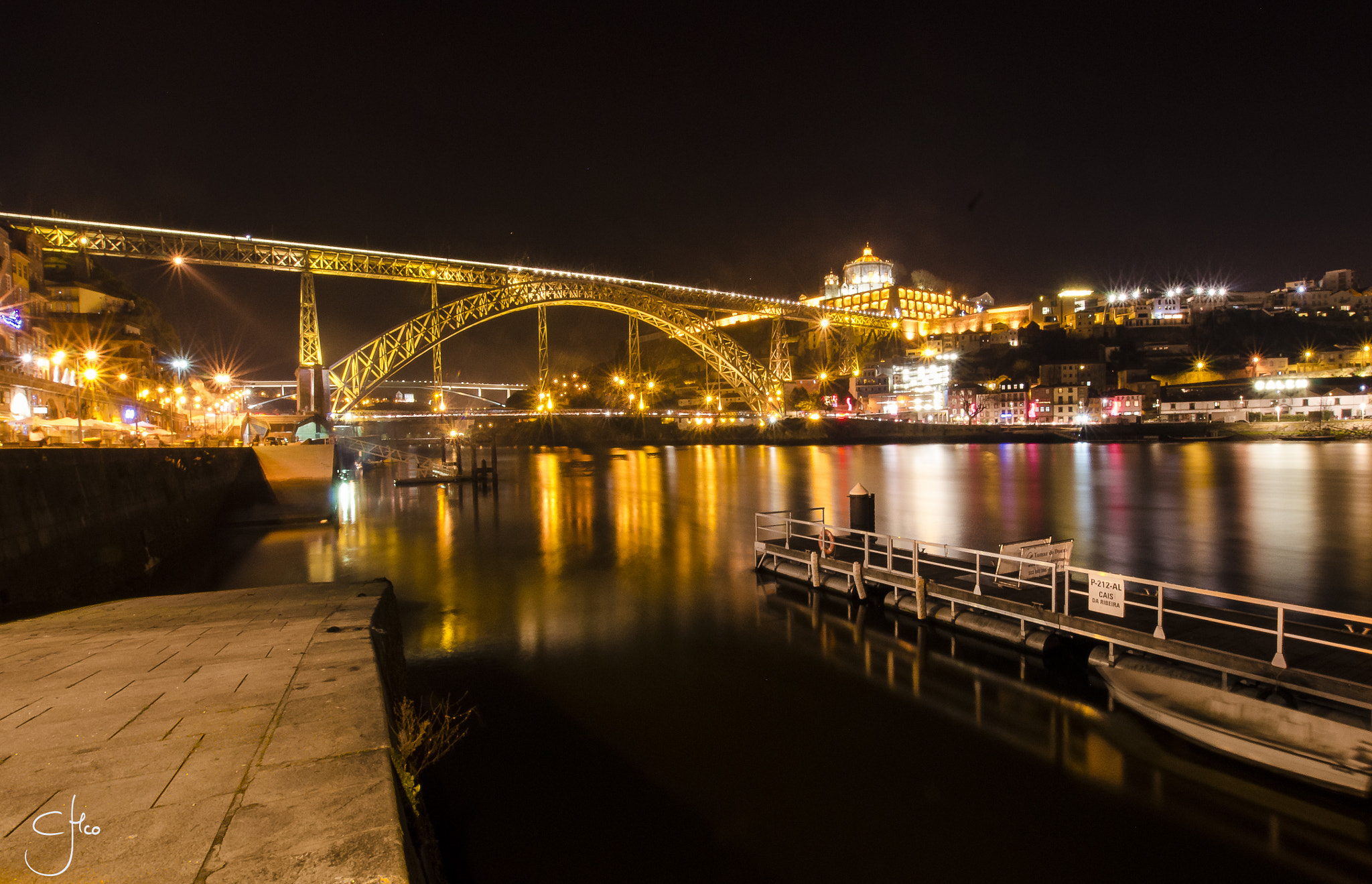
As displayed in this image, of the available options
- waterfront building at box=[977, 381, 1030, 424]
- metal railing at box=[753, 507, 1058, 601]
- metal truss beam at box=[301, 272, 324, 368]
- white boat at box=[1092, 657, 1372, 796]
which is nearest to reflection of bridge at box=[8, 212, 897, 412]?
metal truss beam at box=[301, 272, 324, 368]

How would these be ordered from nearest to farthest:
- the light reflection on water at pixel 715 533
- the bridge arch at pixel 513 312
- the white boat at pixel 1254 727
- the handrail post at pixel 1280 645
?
the white boat at pixel 1254 727 < the handrail post at pixel 1280 645 < the light reflection on water at pixel 715 533 < the bridge arch at pixel 513 312

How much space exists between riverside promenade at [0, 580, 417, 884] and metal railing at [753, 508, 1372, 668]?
4.62m

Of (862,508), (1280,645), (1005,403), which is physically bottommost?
(1280,645)

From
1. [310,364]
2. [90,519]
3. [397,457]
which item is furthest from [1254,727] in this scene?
[397,457]

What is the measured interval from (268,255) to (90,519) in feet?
58.5

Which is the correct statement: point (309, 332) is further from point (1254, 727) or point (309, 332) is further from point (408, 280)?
point (1254, 727)

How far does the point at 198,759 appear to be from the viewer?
2.53 metres

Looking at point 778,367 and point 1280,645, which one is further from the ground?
point 778,367

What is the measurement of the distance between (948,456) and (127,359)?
141 feet

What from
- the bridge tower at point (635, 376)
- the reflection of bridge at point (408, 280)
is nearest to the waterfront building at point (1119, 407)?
the reflection of bridge at point (408, 280)

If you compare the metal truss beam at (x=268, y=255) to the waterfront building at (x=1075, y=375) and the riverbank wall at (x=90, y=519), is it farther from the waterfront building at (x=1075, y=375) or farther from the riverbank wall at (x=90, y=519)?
the waterfront building at (x=1075, y=375)

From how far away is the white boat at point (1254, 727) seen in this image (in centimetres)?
383

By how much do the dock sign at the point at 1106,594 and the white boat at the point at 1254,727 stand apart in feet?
1.44

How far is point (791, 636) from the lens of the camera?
7266mm
